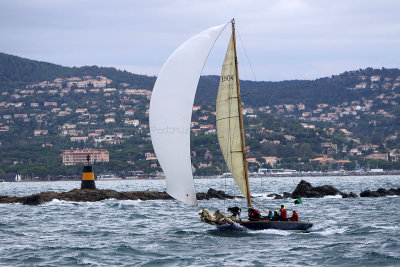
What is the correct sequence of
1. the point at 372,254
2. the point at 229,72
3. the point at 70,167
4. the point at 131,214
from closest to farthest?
the point at 372,254 → the point at 229,72 → the point at 131,214 → the point at 70,167

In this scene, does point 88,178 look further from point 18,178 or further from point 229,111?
point 18,178

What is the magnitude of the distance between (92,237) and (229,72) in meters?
8.70

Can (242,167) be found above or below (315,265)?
above

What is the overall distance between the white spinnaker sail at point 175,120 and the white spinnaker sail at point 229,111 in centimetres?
157

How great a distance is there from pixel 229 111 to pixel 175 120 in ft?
8.29

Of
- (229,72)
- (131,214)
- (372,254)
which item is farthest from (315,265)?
(131,214)

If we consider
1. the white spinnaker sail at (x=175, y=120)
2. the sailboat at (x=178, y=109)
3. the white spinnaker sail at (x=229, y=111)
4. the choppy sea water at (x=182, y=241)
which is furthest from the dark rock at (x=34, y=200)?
the white spinnaker sail at (x=175, y=120)

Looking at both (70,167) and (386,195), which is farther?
(70,167)

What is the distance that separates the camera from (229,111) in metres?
27.1

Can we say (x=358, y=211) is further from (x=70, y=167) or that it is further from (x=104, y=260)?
(x=70, y=167)

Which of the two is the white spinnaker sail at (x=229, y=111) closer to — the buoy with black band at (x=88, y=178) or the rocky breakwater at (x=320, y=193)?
the buoy with black band at (x=88, y=178)

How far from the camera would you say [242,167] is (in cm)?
2755

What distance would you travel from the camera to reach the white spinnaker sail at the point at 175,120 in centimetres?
2552

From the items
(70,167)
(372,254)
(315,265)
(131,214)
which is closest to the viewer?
(315,265)
